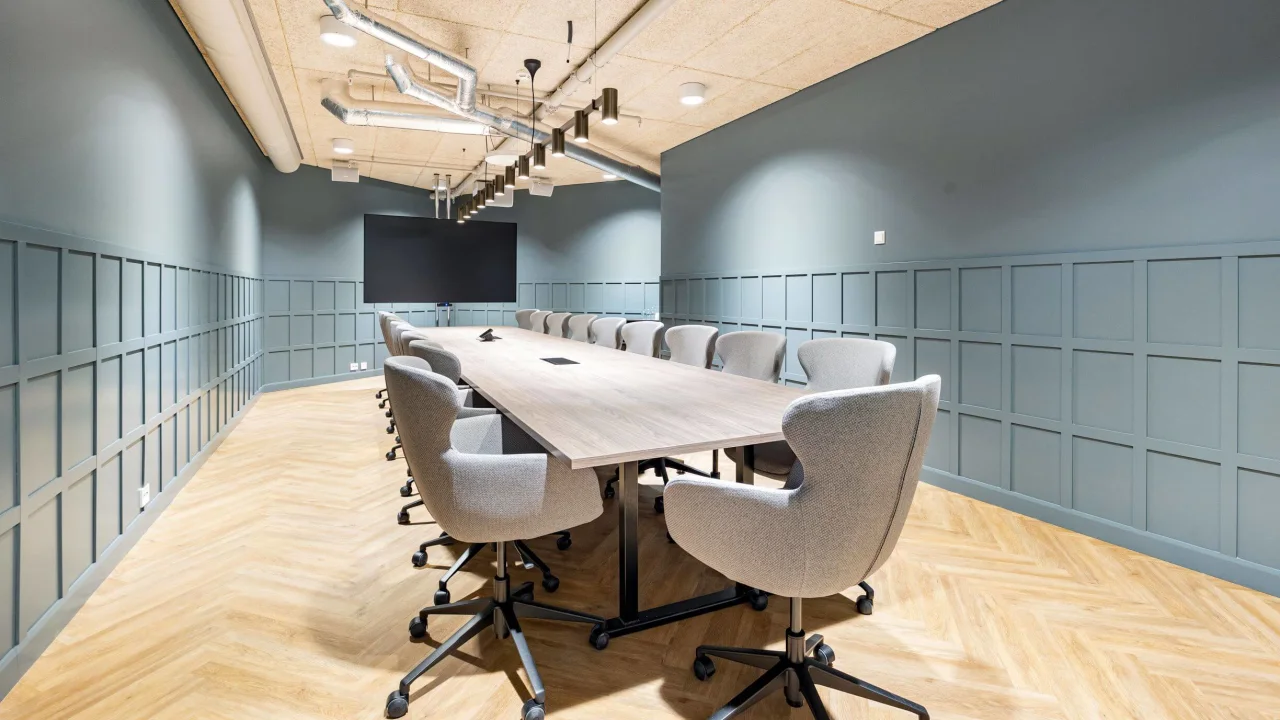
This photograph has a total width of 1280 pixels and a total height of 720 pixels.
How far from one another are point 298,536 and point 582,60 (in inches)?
150

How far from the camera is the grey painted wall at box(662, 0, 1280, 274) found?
2.82 metres

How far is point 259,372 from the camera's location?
782cm

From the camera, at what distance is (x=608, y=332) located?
238 inches

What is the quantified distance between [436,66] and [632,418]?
13.0ft

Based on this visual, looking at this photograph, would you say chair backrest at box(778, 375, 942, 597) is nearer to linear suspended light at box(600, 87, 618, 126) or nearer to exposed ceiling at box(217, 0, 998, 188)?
linear suspended light at box(600, 87, 618, 126)

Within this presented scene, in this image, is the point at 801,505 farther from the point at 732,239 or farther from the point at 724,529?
the point at 732,239

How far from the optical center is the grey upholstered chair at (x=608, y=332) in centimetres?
586

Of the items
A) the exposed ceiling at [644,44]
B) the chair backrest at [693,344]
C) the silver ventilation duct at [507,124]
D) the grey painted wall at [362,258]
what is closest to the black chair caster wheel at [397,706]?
the chair backrest at [693,344]

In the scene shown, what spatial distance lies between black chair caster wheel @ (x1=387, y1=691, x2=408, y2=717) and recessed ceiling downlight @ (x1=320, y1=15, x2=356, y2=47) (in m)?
4.01

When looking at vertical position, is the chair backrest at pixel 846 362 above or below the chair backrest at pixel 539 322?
below

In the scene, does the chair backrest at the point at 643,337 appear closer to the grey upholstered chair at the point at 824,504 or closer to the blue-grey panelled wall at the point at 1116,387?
the blue-grey panelled wall at the point at 1116,387

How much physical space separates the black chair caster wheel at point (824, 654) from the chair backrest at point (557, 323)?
577cm

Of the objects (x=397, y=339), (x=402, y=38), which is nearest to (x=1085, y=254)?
(x=402, y=38)

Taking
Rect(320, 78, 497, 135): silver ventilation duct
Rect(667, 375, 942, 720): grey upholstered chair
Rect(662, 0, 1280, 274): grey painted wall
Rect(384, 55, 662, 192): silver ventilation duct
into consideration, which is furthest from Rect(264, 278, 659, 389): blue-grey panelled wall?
Rect(667, 375, 942, 720): grey upholstered chair
